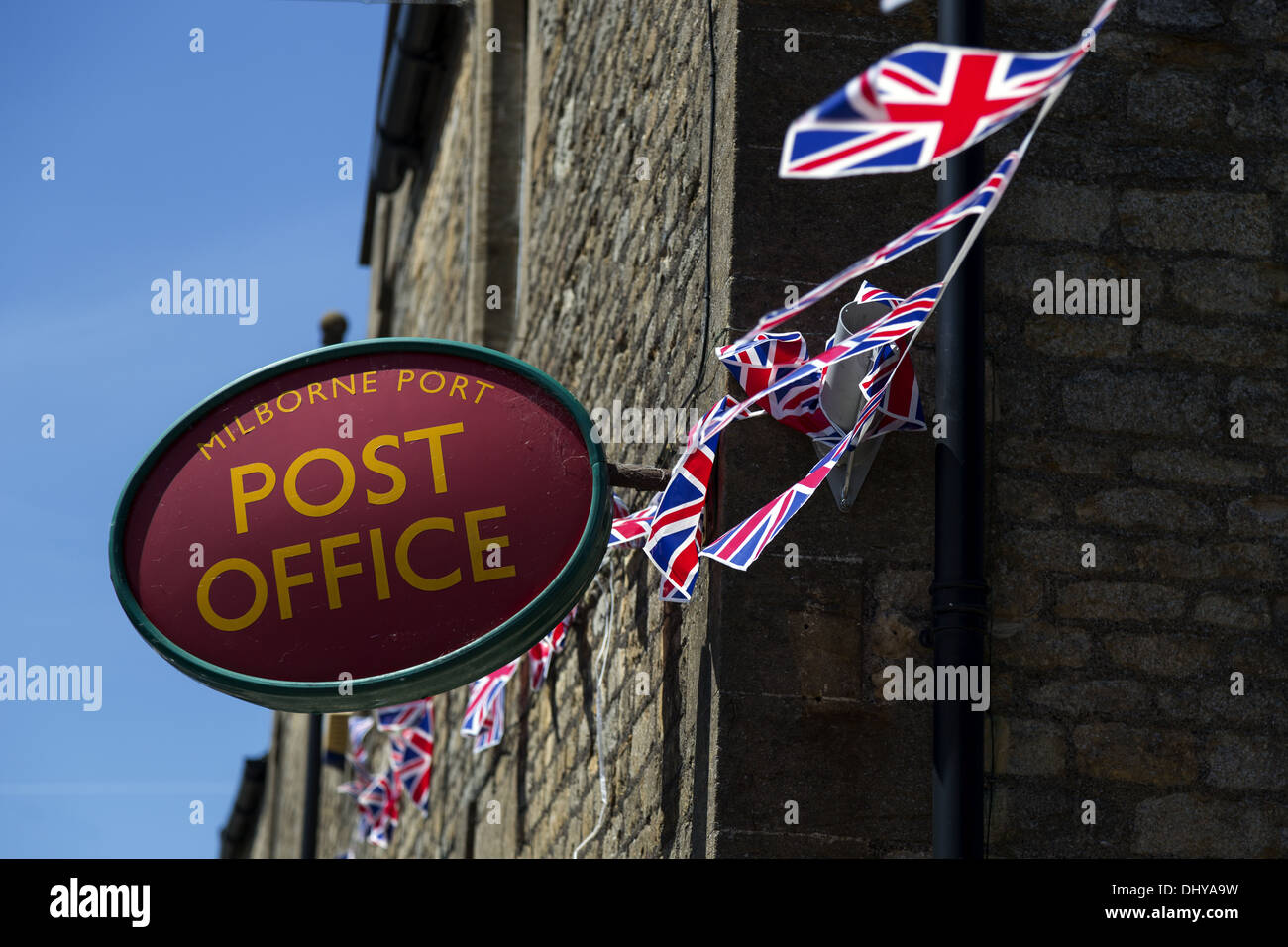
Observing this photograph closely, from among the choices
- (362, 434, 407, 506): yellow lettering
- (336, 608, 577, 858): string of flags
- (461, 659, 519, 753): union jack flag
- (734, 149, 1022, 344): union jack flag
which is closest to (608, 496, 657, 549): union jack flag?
(362, 434, 407, 506): yellow lettering

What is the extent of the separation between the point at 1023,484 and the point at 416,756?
4883mm

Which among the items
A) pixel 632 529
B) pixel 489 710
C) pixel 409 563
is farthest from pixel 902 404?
pixel 489 710

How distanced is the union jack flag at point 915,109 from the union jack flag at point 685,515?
1.38 m

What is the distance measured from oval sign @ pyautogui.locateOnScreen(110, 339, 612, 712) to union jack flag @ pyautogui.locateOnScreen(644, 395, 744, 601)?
0.27 metres

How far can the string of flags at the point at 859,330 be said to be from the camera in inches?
122

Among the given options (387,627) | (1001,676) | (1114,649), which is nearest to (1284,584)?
(1114,649)

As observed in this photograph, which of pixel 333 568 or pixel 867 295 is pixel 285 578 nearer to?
pixel 333 568

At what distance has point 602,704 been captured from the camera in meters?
5.68

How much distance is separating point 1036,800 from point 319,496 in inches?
72.0

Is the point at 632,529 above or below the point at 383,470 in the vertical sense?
below

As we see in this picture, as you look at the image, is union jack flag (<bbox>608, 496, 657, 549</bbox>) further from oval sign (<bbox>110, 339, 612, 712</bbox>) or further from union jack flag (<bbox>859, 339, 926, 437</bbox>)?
union jack flag (<bbox>859, 339, 926, 437</bbox>)

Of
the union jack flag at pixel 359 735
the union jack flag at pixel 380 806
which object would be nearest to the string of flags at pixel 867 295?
the union jack flag at pixel 380 806

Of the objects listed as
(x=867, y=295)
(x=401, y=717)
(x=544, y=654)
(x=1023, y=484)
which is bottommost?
(x=401, y=717)

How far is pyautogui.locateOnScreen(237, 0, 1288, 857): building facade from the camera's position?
4.35m
